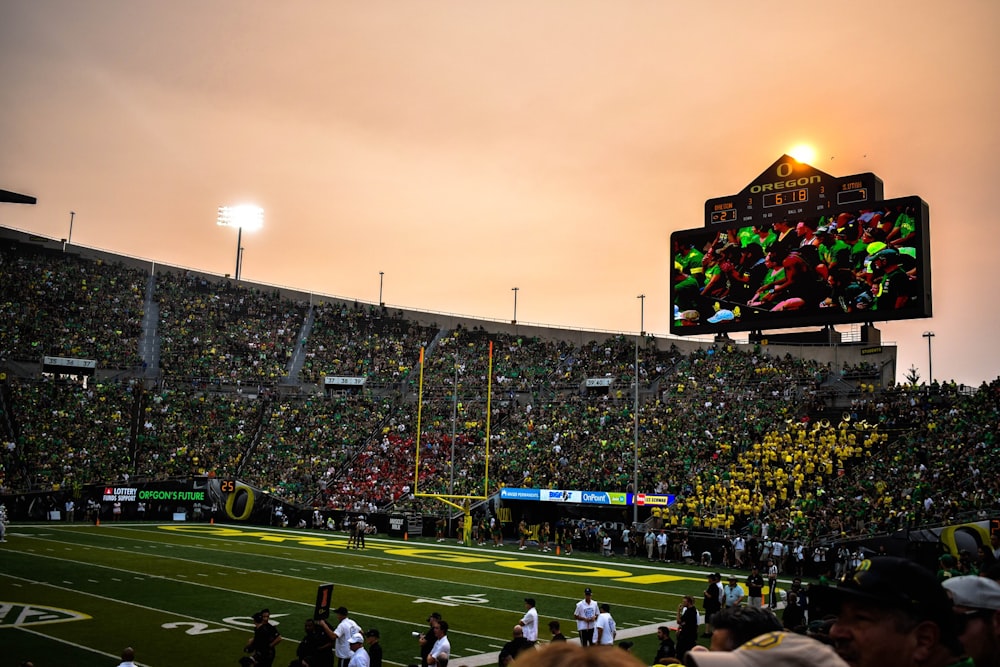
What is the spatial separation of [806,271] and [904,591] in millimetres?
36623

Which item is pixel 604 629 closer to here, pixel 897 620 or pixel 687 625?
pixel 687 625

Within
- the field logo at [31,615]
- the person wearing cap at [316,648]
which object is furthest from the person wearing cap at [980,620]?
the field logo at [31,615]

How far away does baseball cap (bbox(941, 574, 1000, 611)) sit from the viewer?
3.12 metres

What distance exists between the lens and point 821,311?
36.3 meters

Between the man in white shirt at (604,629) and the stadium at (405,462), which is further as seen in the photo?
the stadium at (405,462)

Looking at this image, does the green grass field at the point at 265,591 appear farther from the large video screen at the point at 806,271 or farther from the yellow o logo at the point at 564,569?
the large video screen at the point at 806,271

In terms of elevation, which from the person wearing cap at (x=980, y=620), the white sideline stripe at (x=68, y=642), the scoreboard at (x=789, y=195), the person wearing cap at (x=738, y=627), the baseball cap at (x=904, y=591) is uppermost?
the scoreboard at (x=789, y=195)

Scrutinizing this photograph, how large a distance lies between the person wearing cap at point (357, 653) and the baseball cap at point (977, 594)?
927 cm

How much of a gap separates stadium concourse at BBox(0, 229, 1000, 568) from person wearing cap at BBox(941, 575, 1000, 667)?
26.6m

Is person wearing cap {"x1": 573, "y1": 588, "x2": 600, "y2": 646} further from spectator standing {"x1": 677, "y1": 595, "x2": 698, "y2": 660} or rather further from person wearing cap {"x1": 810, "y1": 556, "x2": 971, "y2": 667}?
person wearing cap {"x1": 810, "y1": 556, "x2": 971, "y2": 667}

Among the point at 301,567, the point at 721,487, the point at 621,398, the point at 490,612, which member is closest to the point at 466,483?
the point at 621,398

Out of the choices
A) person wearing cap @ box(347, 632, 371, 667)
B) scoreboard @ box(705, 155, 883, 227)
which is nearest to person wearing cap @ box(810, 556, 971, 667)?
person wearing cap @ box(347, 632, 371, 667)

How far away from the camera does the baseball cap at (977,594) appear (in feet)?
10.3

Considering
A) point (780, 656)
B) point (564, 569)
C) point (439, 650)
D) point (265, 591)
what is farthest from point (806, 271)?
point (780, 656)
